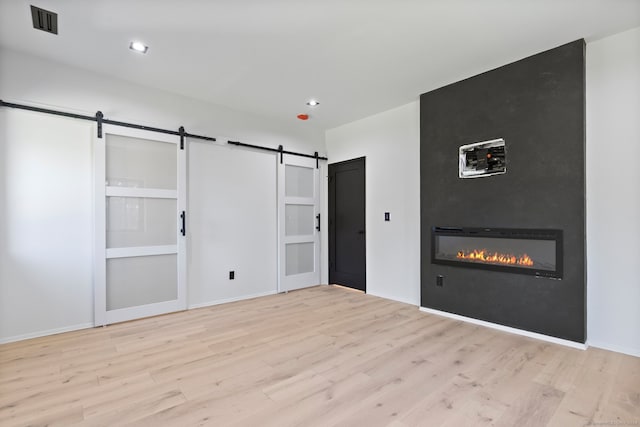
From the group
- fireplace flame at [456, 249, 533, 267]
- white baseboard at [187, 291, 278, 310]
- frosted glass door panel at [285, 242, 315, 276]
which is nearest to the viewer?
fireplace flame at [456, 249, 533, 267]

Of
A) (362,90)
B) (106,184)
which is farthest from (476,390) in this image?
(106,184)

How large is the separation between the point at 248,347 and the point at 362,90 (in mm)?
3215

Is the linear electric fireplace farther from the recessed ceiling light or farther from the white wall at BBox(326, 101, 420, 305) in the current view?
the recessed ceiling light

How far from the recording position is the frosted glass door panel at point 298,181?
499 centimetres

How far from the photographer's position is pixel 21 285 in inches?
115

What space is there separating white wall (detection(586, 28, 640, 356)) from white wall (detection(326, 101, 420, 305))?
5.82 ft

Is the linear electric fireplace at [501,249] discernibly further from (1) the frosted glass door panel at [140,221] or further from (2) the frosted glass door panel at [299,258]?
(1) the frosted glass door panel at [140,221]

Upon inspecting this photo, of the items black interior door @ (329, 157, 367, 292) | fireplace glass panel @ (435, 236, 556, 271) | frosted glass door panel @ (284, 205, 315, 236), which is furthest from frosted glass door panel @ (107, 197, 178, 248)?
fireplace glass panel @ (435, 236, 556, 271)

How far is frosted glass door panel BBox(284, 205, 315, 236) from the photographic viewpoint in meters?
4.98

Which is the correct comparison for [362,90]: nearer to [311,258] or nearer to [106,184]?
[311,258]

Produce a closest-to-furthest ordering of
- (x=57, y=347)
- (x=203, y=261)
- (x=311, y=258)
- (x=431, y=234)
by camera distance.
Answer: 1. (x=57, y=347)
2. (x=431, y=234)
3. (x=203, y=261)
4. (x=311, y=258)

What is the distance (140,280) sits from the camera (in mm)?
3572

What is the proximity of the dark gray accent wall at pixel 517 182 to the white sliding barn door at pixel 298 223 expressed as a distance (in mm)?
2035

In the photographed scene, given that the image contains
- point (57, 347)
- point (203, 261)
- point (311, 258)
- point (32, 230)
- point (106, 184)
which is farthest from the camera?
point (311, 258)
